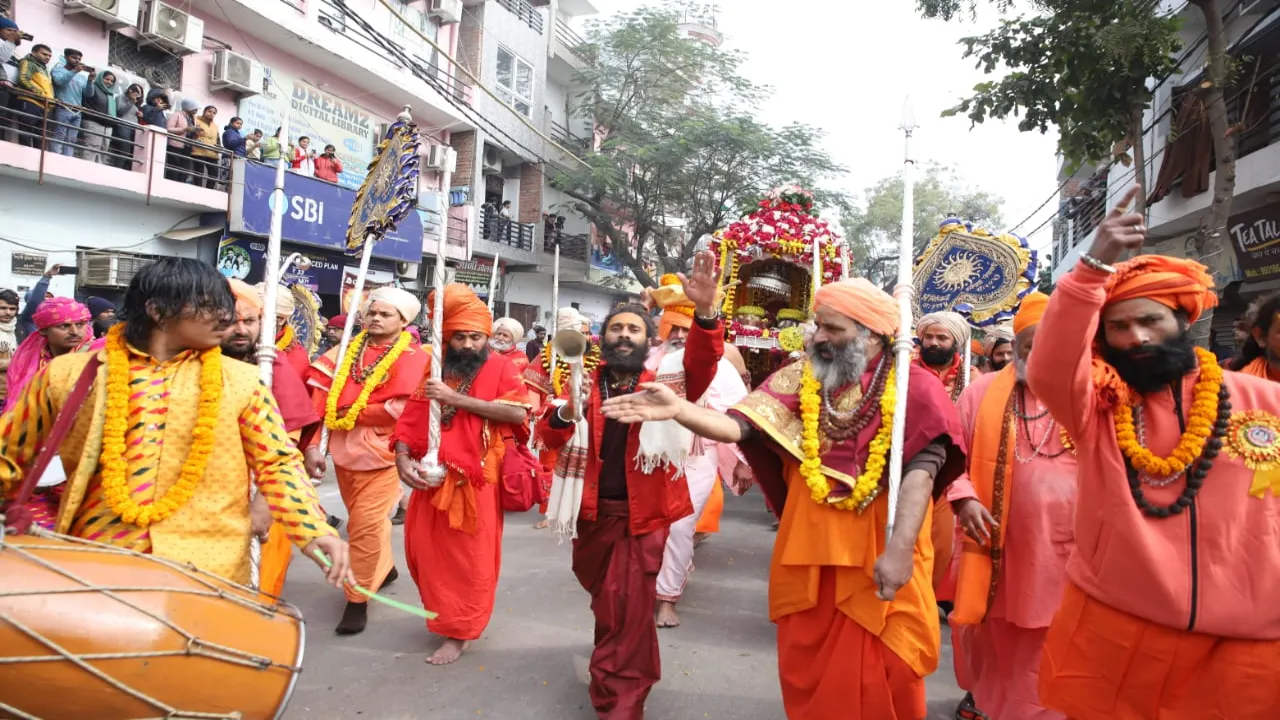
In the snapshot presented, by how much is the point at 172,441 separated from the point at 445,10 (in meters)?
19.4

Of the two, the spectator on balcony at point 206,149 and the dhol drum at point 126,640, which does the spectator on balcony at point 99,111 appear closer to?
the spectator on balcony at point 206,149

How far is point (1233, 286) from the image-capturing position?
12.4 metres

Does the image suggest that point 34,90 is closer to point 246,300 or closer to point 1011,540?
point 246,300

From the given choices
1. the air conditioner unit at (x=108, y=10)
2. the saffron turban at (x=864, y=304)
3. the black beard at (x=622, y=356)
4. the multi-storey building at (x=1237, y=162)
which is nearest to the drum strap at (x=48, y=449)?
the black beard at (x=622, y=356)

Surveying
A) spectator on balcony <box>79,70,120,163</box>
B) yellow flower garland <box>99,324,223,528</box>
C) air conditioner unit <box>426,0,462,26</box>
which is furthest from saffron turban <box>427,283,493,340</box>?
air conditioner unit <box>426,0,462,26</box>

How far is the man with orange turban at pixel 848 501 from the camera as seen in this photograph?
277 centimetres

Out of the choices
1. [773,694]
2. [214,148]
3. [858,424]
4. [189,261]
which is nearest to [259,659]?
[189,261]

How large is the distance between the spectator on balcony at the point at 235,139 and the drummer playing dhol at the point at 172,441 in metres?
12.9

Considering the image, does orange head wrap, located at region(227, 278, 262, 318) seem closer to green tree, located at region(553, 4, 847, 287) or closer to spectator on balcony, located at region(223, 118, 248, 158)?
spectator on balcony, located at region(223, 118, 248, 158)

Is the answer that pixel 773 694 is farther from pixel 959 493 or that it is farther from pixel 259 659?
pixel 259 659

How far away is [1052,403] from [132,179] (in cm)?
1367

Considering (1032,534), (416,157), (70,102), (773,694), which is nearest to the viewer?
(1032,534)

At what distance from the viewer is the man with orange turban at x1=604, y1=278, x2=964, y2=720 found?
2.77 metres

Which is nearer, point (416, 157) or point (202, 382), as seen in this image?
point (202, 382)
